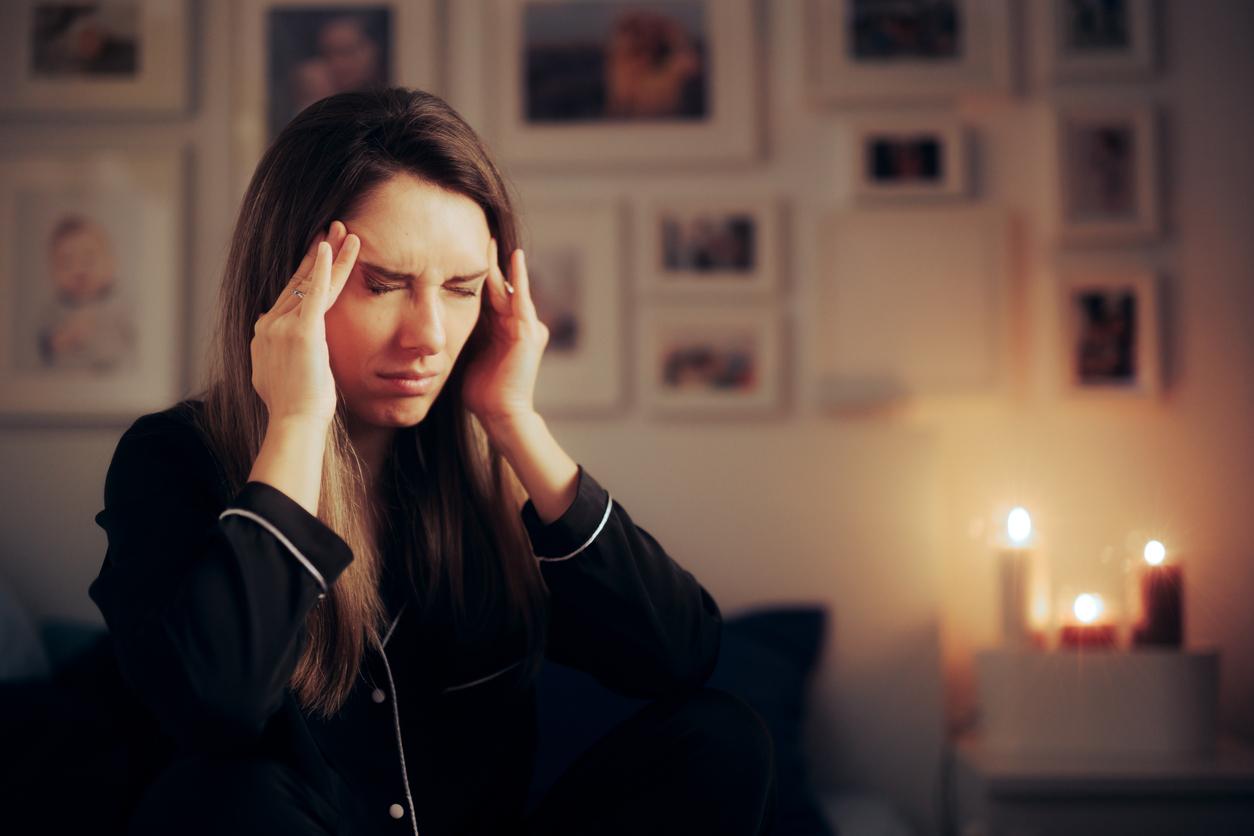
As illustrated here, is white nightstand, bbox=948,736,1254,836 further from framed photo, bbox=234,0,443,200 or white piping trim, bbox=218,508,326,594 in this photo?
framed photo, bbox=234,0,443,200

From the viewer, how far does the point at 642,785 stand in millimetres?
1179

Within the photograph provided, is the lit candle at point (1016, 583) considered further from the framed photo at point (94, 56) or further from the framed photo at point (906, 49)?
the framed photo at point (94, 56)

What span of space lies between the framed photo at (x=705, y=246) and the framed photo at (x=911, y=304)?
14 cm

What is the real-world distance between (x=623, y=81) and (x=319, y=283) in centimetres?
140

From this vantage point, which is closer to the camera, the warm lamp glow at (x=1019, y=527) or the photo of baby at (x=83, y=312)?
the warm lamp glow at (x=1019, y=527)

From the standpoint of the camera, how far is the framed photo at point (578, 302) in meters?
2.31

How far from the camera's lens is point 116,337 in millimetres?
2344

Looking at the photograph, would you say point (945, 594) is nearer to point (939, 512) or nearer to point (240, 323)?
point (939, 512)

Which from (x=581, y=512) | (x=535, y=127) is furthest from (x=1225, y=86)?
(x=581, y=512)

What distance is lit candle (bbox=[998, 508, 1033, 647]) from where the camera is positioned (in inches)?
80.0

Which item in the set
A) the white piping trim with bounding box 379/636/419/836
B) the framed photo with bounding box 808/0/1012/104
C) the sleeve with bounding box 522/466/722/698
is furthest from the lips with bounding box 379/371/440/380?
the framed photo with bounding box 808/0/1012/104

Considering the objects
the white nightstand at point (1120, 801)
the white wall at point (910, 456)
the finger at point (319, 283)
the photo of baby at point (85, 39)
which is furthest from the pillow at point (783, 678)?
the photo of baby at point (85, 39)

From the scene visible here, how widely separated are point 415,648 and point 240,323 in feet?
1.53

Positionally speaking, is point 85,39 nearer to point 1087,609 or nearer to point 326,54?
point 326,54
